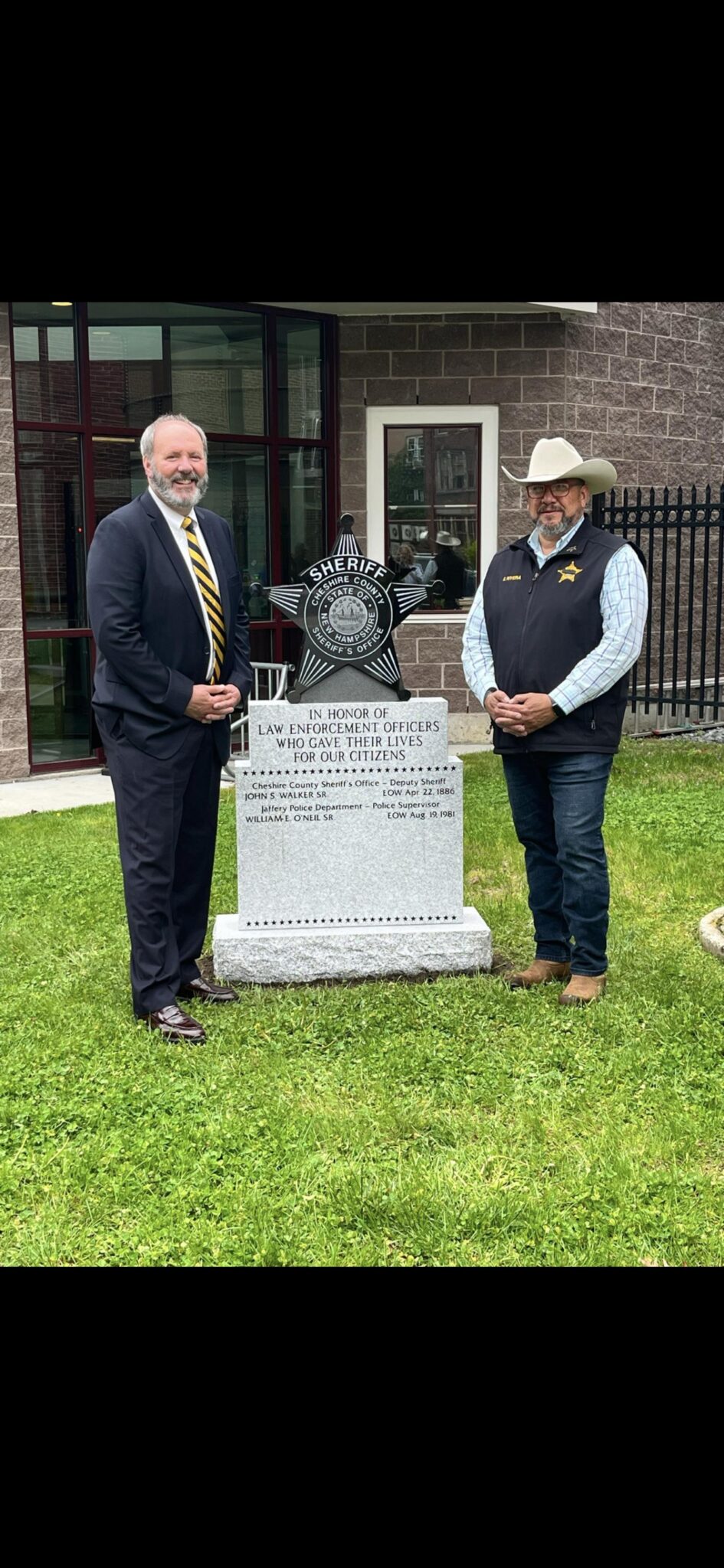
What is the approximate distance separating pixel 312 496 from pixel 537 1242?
1018 cm

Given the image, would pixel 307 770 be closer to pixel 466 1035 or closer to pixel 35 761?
pixel 466 1035

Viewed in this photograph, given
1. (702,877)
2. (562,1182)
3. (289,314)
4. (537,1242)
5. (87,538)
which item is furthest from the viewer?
(289,314)

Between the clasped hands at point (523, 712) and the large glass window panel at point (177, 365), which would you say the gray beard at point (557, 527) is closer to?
the clasped hands at point (523, 712)

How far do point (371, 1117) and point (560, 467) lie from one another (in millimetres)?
2511

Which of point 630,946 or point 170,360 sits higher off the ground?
point 170,360

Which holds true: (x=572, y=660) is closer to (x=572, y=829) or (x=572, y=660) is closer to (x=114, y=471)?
(x=572, y=829)

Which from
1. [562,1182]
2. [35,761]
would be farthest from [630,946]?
[35,761]

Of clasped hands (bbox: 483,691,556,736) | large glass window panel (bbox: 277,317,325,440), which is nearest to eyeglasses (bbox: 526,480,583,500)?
clasped hands (bbox: 483,691,556,736)

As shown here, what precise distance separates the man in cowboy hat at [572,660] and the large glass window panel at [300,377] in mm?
7577

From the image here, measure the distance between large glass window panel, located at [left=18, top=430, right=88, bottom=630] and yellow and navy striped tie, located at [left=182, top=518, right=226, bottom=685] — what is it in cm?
616

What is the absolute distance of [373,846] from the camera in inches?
230

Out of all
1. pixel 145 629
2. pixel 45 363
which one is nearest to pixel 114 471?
pixel 45 363

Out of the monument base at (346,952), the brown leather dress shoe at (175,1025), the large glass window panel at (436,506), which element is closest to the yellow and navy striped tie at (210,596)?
the monument base at (346,952)

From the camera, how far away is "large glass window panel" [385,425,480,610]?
12.8 m
